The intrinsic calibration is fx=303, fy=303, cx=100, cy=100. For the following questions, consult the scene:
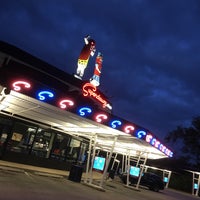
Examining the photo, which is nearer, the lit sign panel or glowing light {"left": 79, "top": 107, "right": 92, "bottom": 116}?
the lit sign panel

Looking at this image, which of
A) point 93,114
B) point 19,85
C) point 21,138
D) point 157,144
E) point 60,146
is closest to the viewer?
point 19,85

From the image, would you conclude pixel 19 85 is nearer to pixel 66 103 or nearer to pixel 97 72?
pixel 66 103

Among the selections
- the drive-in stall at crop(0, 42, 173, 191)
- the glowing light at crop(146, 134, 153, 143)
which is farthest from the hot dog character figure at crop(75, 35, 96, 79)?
the glowing light at crop(146, 134, 153, 143)

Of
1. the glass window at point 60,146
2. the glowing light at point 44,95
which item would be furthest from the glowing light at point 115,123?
the glass window at point 60,146

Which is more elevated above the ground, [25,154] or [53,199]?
[25,154]

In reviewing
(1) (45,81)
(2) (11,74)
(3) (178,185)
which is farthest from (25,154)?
(3) (178,185)

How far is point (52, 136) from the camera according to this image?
23.5m

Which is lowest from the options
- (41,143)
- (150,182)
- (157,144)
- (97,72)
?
(150,182)

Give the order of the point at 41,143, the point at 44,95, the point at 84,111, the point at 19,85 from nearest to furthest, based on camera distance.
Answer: the point at 19,85, the point at 44,95, the point at 84,111, the point at 41,143

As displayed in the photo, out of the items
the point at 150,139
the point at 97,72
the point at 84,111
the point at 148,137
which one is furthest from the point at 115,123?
the point at 97,72

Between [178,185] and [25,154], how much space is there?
24.8 metres

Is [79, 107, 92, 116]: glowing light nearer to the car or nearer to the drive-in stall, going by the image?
the drive-in stall

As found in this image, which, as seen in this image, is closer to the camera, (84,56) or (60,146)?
(60,146)

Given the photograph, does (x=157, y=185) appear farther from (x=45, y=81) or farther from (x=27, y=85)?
(x=27, y=85)
